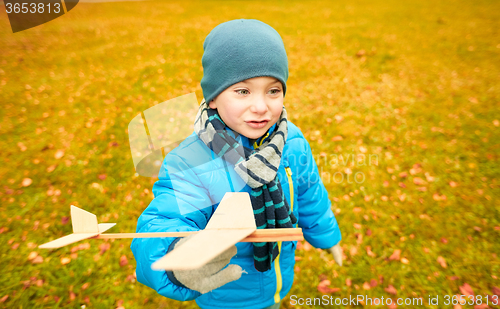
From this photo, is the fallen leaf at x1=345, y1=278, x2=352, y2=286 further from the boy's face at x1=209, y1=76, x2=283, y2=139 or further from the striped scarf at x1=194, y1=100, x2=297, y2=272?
the boy's face at x1=209, y1=76, x2=283, y2=139

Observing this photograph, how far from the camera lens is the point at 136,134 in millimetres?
1817

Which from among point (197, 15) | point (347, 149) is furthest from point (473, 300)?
point (197, 15)

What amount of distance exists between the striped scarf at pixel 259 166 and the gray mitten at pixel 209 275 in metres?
0.52

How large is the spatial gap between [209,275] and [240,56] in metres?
1.04

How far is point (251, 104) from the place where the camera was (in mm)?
1373

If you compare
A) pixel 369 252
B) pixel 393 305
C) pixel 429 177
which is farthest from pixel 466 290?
pixel 429 177

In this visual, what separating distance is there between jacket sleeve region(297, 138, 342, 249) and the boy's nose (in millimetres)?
567

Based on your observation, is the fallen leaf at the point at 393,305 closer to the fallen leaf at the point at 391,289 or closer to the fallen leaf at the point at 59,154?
the fallen leaf at the point at 391,289

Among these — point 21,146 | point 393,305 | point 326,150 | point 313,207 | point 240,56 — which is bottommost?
point 393,305

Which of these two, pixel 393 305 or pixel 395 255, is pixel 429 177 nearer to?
pixel 395 255

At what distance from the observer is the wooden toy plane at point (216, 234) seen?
27.1 inches

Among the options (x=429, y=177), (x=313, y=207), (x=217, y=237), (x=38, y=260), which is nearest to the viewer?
(x=217, y=237)

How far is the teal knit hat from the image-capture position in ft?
4.47

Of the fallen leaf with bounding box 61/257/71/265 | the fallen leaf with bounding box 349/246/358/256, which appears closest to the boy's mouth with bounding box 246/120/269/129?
the fallen leaf with bounding box 349/246/358/256
